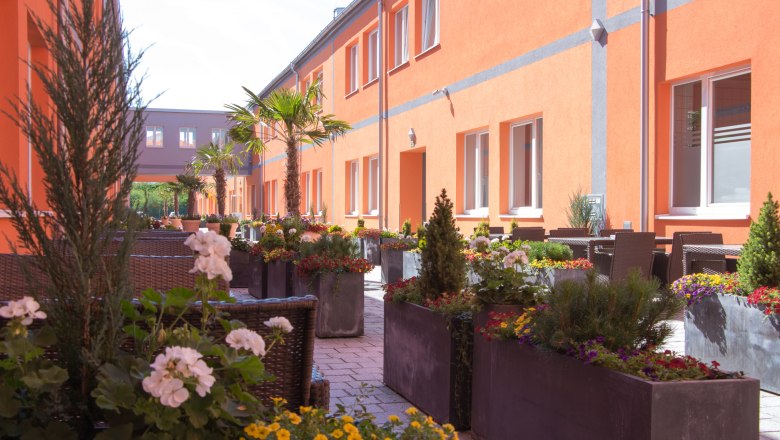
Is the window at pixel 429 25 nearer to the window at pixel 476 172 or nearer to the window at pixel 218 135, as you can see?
the window at pixel 476 172

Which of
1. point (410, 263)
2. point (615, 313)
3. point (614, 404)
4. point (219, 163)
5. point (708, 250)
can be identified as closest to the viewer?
point (614, 404)

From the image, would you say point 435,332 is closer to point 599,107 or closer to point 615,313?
point 615,313

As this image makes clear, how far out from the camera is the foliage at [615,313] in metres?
3.03

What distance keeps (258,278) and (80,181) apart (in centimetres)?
813

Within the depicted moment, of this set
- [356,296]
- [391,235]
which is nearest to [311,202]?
[391,235]

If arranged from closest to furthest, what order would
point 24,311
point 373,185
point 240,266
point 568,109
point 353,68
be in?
point 24,311 → point 240,266 → point 568,109 → point 373,185 → point 353,68

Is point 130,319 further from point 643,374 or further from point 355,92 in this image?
point 355,92

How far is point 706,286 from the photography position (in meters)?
5.36

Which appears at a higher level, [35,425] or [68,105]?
[68,105]

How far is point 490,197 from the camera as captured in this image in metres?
13.6

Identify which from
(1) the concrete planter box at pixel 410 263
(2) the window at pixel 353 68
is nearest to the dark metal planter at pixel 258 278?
(1) the concrete planter box at pixel 410 263

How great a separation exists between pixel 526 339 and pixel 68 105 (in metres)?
2.15

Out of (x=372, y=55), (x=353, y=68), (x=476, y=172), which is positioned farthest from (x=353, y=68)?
(x=476, y=172)

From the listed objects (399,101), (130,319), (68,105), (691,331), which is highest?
(399,101)
